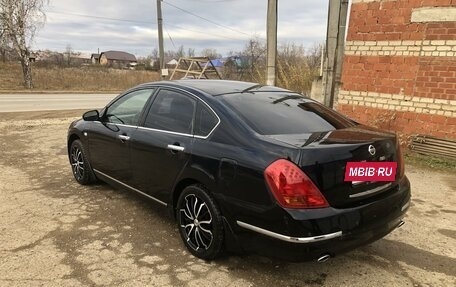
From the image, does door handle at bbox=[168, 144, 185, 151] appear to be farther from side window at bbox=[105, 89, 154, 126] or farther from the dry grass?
the dry grass

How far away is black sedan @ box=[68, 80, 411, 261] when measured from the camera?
110 inches

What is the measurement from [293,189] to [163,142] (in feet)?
5.15

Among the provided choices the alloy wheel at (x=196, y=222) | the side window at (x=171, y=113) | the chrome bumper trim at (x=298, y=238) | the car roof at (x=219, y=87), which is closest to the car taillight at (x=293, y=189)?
the chrome bumper trim at (x=298, y=238)

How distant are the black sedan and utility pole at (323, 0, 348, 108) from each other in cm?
602

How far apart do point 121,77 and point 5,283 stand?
1580 inches

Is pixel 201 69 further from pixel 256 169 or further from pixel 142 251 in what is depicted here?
pixel 256 169

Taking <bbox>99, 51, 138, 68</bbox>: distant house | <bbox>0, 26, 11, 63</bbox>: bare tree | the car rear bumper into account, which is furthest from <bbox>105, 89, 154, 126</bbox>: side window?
<bbox>99, 51, 138, 68</bbox>: distant house

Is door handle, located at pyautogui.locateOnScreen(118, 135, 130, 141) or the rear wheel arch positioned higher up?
door handle, located at pyautogui.locateOnScreen(118, 135, 130, 141)

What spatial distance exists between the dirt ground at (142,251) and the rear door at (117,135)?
0.48m

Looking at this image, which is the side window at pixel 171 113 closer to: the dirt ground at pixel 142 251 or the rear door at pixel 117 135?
the rear door at pixel 117 135

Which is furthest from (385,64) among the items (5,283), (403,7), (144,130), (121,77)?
(121,77)

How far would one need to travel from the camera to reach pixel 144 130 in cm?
418

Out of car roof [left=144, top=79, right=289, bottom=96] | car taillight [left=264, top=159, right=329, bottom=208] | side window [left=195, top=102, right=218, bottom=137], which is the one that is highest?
car roof [left=144, top=79, right=289, bottom=96]

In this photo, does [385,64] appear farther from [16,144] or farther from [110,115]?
[16,144]
